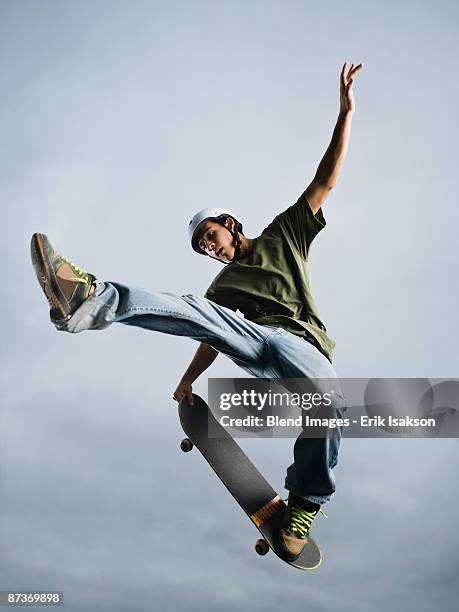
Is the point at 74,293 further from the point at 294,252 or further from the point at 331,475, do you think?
the point at 331,475

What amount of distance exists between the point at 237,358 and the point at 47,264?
1276 millimetres

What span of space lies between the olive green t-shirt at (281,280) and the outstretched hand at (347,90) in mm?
605

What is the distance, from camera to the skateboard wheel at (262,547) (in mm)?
4590

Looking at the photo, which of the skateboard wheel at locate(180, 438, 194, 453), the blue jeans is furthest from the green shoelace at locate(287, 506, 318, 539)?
the skateboard wheel at locate(180, 438, 194, 453)

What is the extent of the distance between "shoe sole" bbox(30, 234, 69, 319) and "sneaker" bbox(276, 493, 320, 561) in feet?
6.58

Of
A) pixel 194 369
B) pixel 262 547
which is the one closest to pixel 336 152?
pixel 194 369

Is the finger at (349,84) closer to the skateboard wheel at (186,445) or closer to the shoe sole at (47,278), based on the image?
the shoe sole at (47,278)

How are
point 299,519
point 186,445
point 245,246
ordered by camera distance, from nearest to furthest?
point 299,519, point 245,246, point 186,445

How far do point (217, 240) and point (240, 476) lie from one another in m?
1.65

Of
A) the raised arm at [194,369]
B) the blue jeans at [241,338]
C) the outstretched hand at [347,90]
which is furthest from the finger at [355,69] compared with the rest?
the raised arm at [194,369]

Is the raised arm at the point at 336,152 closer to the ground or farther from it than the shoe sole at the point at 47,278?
farther from it

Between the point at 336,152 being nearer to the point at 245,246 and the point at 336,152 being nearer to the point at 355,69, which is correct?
the point at 355,69

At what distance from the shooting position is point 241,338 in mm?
4051

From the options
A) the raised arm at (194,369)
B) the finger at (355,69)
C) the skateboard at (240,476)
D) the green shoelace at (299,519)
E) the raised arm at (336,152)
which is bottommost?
the green shoelace at (299,519)
